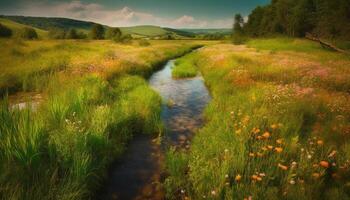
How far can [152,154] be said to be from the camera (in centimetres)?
703

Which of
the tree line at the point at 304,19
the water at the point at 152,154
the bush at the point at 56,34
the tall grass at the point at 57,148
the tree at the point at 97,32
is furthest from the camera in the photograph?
the tree at the point at 97,32

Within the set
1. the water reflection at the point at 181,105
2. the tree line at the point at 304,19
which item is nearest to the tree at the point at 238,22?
the tree line at the point at 304,19

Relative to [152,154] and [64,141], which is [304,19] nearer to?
[152,154]

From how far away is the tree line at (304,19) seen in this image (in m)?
49.5

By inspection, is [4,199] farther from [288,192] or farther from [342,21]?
[342,21]

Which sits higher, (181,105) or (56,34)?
(56,34)

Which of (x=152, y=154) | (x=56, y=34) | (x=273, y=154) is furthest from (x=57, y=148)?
(x=56, y=34)

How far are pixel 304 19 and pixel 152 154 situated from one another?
75.8m

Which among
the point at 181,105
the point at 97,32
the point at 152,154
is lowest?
the point at 152,154

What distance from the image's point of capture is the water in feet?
17.4

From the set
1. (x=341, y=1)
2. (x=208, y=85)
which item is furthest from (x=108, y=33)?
(x=208, y=85)

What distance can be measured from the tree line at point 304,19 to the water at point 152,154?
46801 mm

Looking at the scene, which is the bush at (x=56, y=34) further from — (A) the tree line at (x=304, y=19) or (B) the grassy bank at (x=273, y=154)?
(B) the grassy bank at (x=273, y=154)

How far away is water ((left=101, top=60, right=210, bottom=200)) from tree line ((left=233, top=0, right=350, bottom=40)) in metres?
46.8
